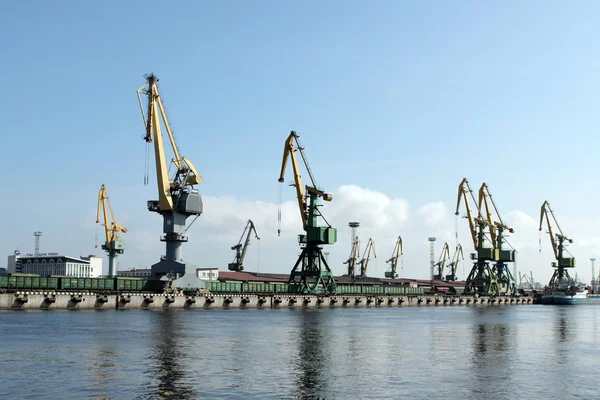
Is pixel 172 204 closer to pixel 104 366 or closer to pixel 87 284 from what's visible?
pixel 87 284

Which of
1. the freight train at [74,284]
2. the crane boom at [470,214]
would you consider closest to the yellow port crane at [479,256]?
the crane boom at [470,214]

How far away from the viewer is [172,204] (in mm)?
104938

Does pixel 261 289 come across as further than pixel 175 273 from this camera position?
Yes

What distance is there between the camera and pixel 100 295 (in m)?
90.0

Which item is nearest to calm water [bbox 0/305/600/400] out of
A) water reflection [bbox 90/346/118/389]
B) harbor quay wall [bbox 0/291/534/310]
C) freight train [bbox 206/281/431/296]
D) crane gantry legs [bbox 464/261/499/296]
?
water reflection [bbox 90/346/118/389]

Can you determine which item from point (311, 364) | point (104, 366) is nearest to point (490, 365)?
point (311, 364)

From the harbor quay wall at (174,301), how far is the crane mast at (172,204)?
472cm

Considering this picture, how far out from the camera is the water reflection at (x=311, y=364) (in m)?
31.7

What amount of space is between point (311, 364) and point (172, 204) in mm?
69006

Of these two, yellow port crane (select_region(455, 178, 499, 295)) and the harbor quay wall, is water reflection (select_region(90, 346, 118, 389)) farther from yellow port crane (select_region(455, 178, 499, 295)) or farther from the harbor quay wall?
yellow port crane (select_region(455, 178, 499, 295))

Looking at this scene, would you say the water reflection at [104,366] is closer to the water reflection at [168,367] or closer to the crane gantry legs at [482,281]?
the water reflection at [168,367]

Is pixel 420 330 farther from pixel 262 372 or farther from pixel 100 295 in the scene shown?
pixel 100 295

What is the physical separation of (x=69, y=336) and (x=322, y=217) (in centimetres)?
7626

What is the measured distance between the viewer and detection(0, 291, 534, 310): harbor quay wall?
83.3 m
